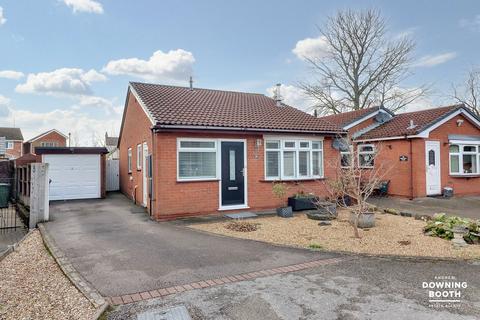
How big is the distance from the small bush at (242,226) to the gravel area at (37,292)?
173 inches

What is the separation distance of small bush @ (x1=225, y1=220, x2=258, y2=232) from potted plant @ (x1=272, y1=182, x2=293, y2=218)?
1.65m

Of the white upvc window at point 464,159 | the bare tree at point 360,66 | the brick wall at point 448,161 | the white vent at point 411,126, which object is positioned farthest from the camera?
the bare tree at point 360,66

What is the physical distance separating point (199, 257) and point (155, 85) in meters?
10.6

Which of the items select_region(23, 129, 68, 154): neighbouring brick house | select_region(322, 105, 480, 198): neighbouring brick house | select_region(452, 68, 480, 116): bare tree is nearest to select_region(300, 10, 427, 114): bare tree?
select_region(452, 68, 480, 116): bare tree

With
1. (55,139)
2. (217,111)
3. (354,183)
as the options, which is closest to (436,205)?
(354,183)

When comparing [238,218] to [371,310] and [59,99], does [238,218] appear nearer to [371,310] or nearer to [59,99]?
[371,310]

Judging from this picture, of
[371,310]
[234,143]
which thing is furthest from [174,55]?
[371,310]

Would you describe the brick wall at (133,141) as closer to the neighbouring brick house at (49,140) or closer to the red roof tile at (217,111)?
the red roof tile at (217,111)

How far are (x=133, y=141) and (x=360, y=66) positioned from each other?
2187cm

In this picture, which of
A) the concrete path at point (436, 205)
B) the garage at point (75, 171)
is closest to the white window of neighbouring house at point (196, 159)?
the concrete path at point (436, 205)

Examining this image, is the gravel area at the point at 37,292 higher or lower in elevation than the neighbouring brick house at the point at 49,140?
lower

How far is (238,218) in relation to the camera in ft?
33.7

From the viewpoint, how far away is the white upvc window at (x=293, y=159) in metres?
12.0

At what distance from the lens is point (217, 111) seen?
12.3 m
